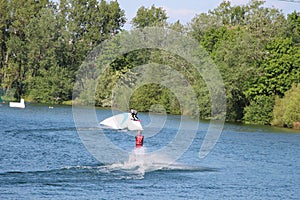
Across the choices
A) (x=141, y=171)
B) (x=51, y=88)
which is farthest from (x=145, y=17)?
(x=141, y=171)

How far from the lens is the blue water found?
23.9 m

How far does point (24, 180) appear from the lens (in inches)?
973

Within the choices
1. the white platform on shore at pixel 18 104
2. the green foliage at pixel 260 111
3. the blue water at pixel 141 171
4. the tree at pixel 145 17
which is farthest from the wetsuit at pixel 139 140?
the tree at pixel 145 17

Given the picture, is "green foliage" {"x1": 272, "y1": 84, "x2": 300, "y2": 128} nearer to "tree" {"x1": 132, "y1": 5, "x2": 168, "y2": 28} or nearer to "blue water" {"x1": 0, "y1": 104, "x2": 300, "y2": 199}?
"blue water" {"x1": 0, "y1": 104, "x2": 300, "y2": 199}

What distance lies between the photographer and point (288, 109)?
57531 millimetres

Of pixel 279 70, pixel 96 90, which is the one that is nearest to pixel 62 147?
pixel 279 70

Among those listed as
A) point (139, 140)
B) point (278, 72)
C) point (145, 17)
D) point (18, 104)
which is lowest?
point (139, 140)

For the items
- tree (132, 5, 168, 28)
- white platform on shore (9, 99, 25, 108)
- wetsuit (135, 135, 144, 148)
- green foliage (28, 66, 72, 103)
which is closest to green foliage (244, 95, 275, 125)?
white platform on shore (9, 99, 25, 108)

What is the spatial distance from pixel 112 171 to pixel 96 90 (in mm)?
47640

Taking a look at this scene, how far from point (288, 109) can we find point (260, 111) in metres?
4.81

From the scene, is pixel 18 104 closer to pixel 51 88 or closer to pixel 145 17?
pixel 51 88

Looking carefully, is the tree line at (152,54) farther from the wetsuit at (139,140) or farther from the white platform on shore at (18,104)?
the wetsuit at (139,140)

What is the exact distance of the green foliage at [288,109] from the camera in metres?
56.9

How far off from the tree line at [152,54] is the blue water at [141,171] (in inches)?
768
